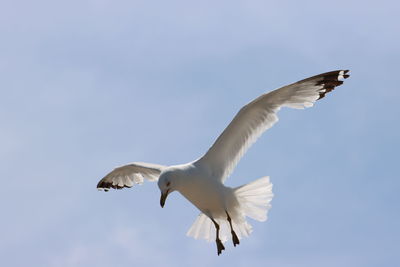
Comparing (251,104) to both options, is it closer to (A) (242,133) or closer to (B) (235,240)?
(A) (242,133)

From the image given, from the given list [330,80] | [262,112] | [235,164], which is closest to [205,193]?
[235,164]

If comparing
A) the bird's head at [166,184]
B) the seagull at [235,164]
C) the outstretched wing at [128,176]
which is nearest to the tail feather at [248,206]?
the seagull at [235,164]

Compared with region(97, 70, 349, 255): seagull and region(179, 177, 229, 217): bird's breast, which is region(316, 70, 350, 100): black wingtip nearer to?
region(97, 70, 349, 255): seagull

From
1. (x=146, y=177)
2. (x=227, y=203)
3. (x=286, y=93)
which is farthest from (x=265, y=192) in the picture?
(x=146, y=177)

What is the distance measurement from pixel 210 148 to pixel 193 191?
0.64 metres

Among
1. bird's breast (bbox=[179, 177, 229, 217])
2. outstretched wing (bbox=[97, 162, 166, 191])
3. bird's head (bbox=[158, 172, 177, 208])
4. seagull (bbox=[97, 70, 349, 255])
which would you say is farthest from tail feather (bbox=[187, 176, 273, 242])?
outstretched wing (bbox=[97, 162, 166, 191])

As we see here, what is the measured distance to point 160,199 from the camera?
34.2ft

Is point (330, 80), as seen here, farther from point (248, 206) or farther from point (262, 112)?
point (248, 206)

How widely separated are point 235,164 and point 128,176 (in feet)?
7.56

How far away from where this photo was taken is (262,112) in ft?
36.3

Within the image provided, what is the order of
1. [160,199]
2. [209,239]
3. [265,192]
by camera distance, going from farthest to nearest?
1. [209,239]
2. [265,192]
3. [160,199]

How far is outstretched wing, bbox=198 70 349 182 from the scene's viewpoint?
36.0ft

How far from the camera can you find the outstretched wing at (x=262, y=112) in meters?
11.0

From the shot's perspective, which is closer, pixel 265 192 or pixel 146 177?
pixel 265 192
